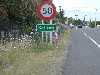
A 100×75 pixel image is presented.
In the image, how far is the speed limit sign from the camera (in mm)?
19812

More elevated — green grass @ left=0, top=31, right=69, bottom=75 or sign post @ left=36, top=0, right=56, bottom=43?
sign post @ left=36, top=0, right=56, bottom=43

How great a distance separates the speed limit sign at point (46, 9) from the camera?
19812 millimetres

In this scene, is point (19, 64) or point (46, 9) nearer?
point (19, 64)

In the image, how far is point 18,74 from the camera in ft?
Result: 40.2

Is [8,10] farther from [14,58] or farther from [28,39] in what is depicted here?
[14,58]

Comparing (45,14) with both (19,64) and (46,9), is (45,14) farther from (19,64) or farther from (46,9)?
(19,64)

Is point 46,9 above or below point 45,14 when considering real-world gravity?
above

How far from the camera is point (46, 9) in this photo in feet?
66.5

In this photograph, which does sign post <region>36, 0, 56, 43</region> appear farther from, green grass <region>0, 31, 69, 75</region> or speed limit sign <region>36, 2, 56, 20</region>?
green grass <region>0, 31, 69, 75</region>

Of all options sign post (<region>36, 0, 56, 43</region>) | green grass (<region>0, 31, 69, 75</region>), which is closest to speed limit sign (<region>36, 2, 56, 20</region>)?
sign post (<region>36, 0, 56, 43</region>)

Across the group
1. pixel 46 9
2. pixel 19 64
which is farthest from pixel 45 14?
pixel 19 64

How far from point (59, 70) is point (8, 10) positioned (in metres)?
10.4

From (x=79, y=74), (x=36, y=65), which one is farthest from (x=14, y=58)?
(x=79, y=74)

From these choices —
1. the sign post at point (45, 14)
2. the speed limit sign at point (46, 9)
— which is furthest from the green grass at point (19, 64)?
the speed limit sign at point (46, 9)
